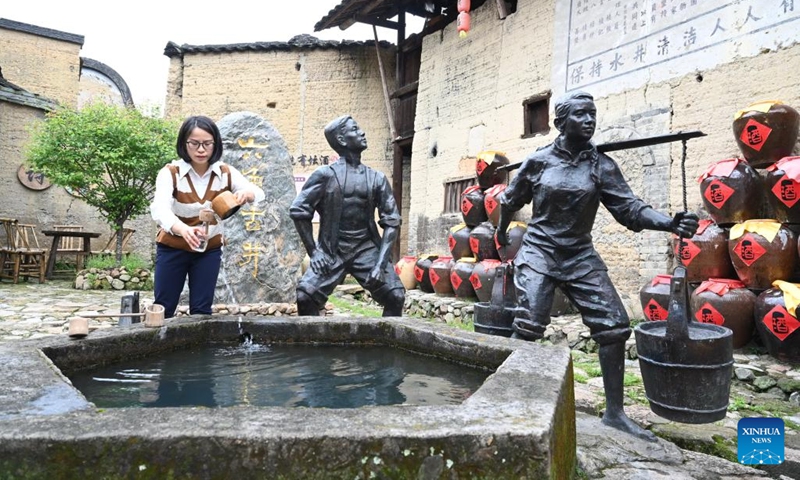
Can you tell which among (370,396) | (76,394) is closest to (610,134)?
(370,396)

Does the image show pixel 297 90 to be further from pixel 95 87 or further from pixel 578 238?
pixel 578 238

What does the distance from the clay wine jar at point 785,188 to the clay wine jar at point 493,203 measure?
11.7 ft

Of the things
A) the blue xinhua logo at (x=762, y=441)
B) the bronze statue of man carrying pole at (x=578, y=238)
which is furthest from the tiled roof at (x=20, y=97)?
the blue xinhua logo at (x=762, y=441)

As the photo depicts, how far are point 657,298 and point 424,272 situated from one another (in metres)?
4.37

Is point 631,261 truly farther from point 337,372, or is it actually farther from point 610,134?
point 337,372

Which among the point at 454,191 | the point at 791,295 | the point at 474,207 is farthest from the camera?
the point at 454,191

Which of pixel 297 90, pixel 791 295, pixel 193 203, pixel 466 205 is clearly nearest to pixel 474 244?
pixel 466 205

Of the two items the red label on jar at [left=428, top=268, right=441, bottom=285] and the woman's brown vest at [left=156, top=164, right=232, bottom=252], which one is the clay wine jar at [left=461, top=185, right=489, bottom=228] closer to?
the red label on jar at [left=428, top=268, right=441, bottom=285]

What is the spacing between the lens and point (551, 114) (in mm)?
8336

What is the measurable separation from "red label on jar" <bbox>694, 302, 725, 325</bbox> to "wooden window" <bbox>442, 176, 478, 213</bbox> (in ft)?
18.2

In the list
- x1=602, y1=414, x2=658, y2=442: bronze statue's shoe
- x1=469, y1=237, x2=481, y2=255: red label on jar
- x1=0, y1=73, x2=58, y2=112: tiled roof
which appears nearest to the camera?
x1=602, y1=414, x2=658, y2=442: bronze statue's shoe

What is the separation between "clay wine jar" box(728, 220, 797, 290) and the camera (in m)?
4.61

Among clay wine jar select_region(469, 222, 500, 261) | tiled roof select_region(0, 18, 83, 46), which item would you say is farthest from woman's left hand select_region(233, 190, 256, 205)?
tiled roof select_region(0, 18, 83, 46)

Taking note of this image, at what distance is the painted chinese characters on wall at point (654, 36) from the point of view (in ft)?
18.4
